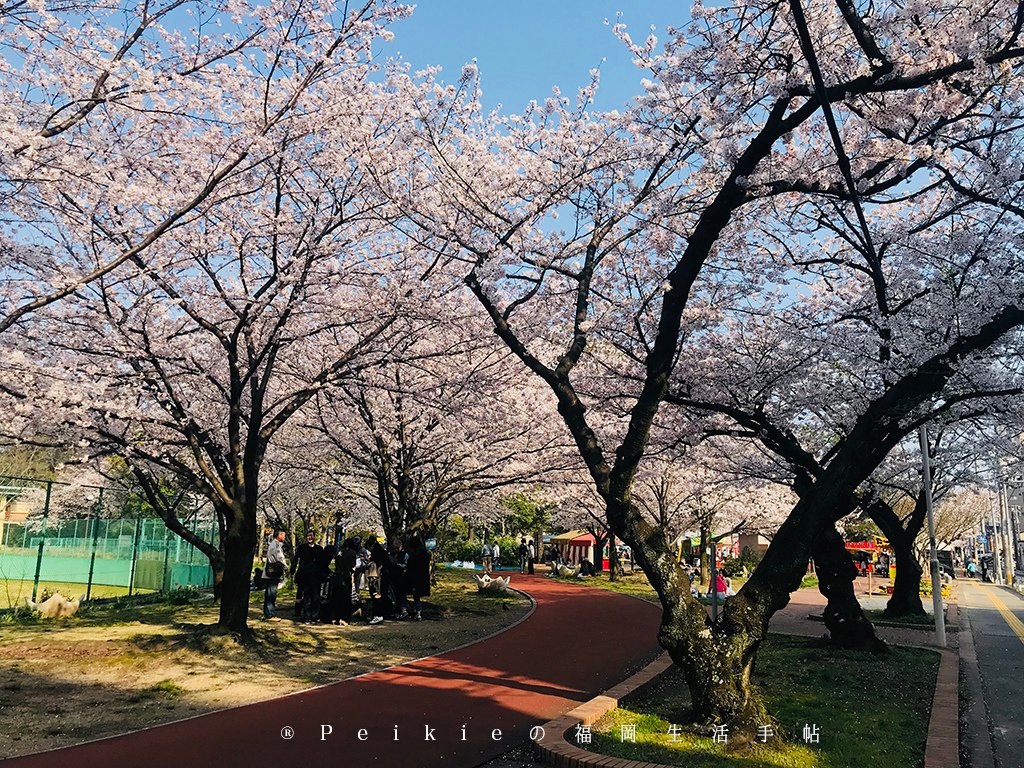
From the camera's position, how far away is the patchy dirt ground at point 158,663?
7.27m

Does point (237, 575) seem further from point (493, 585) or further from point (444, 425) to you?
point (493, 585)

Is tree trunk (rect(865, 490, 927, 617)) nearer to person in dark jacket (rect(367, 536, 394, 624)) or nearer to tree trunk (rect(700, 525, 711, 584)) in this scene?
person in dark jacket (rect(367, 536, 394, 624))

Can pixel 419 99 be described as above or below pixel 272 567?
above

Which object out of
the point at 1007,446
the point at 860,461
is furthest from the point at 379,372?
the point at 1007,446

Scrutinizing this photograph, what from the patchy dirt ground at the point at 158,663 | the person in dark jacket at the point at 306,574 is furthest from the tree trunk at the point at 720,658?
the person in dark jacket at the point at 306,574

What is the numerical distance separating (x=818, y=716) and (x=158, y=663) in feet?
27.0

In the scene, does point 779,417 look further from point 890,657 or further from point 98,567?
point 98,567

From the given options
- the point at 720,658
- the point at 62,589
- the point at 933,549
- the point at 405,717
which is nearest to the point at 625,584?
the point at 933,549

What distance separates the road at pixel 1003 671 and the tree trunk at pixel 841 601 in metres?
1.71

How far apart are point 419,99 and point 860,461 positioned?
272 inches

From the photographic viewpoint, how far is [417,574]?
15.8 m

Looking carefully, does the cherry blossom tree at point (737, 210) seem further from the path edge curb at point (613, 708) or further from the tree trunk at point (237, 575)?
the tree trunk at point (237, 575)

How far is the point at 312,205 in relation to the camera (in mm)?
11328

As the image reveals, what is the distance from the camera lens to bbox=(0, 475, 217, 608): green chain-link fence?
56.9ft
